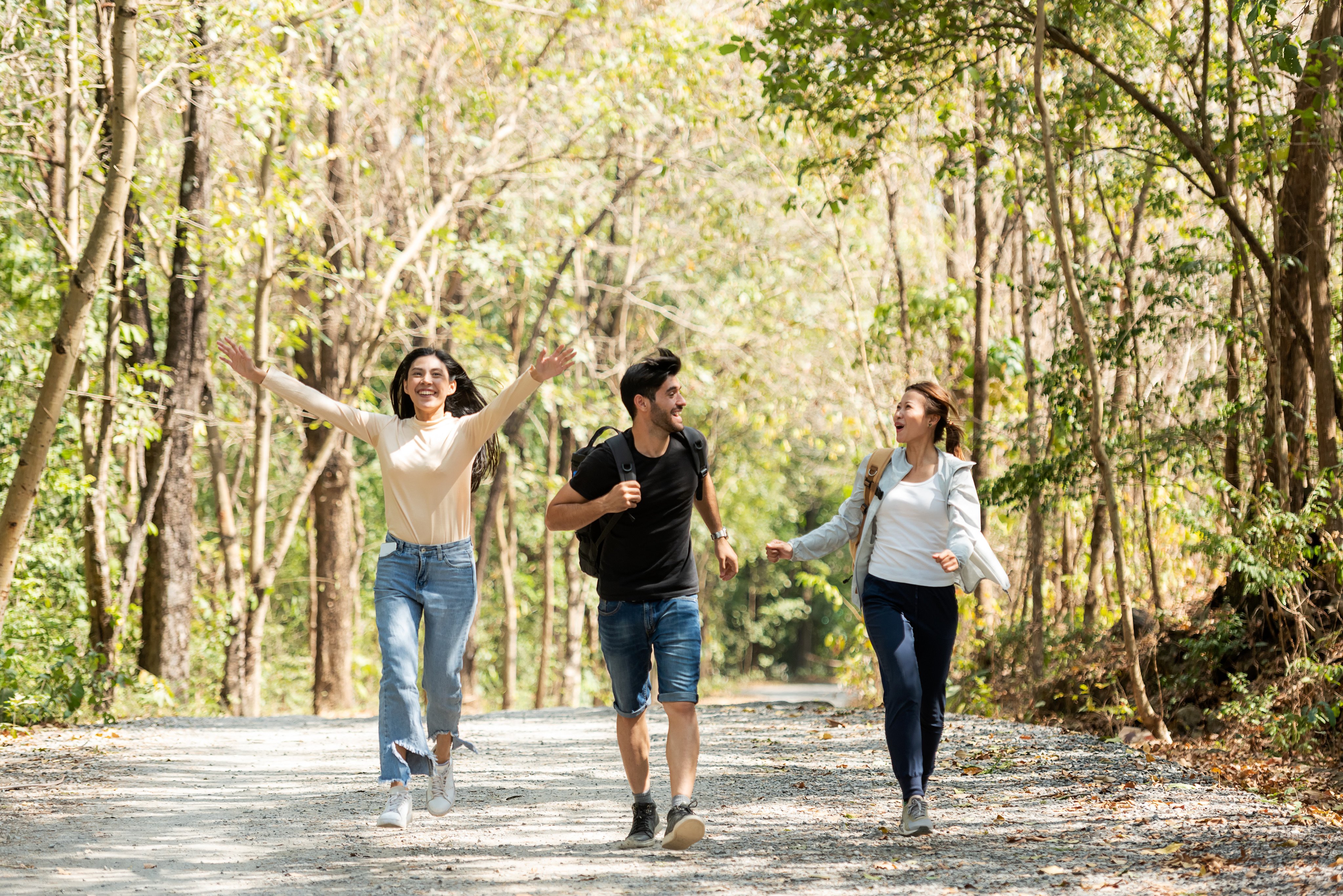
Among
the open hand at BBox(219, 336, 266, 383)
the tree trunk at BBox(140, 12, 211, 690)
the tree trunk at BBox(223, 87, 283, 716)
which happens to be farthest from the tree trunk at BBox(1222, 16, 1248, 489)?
the tree trunk at BBox(223, 87, 283, 716)

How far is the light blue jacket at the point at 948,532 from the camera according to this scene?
5258 millimetres

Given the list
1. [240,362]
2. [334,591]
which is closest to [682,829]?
[240,362]

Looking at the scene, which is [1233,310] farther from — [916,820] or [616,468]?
[616,468]

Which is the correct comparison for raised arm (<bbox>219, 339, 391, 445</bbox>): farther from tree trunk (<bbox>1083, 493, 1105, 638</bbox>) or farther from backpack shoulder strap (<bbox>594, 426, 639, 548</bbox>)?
tree trunk (<bbox>1083, 493, 1105, 638</bbox>)

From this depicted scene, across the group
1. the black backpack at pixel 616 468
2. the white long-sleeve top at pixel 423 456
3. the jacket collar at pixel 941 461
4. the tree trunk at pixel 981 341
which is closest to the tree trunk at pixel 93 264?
the white long-sleeve top at pixel 423 456

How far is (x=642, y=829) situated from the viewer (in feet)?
16.5

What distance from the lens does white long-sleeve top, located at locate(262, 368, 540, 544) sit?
529 centimetres

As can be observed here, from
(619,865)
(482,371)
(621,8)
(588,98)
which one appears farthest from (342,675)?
(619,865)

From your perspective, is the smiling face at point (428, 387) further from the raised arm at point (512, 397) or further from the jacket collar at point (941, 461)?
the jacket collar at point (941, 461)

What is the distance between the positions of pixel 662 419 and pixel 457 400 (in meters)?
1.29

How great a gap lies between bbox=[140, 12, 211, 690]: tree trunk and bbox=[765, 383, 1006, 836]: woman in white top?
8.63 meters

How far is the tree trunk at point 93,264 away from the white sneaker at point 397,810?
3.57 metres

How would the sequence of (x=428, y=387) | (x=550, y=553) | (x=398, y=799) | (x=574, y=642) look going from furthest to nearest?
(x=574, y=642), (x=550, y=553), (x=428, y=387), (x=398, y=799)

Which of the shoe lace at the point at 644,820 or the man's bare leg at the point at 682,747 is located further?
the shoe lace at the point at 644,820
